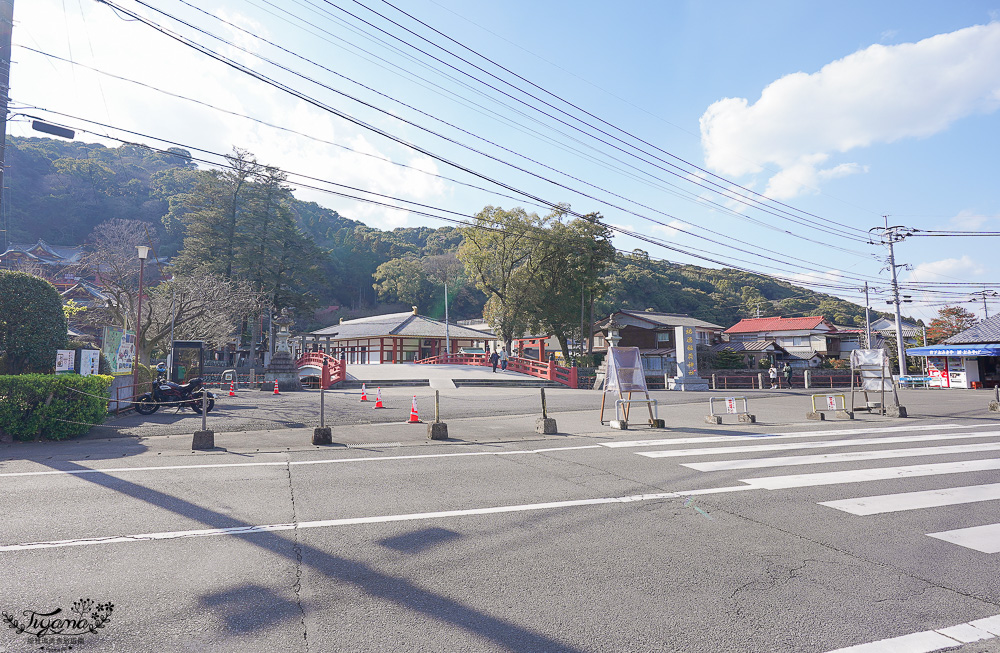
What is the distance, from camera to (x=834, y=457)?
8344mm

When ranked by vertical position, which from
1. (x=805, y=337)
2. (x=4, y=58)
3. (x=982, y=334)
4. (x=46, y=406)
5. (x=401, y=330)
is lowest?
(x=46, y=406)

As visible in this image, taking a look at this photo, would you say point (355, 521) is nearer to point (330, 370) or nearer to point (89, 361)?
point (89, 361)

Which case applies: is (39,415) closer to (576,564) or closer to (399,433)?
(399,433)

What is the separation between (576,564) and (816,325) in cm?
5833

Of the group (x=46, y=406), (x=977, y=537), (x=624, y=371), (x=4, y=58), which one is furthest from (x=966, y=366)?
(x=4, y=58)

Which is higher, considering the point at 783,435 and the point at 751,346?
the point at 751,346

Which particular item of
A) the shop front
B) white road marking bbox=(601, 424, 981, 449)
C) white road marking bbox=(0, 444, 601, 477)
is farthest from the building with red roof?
white road marking bbox=(0, 444, 601, 477)

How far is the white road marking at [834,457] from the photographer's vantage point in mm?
7695

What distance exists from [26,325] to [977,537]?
52.4ft

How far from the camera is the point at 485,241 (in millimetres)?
38625

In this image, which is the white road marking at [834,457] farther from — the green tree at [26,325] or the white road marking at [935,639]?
the green tree at [26,325]

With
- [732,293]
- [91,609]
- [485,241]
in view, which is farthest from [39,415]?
[732,293]

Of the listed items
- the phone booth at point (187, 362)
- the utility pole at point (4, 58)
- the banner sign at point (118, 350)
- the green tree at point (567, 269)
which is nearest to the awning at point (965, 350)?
the green tree at point (567, 269)

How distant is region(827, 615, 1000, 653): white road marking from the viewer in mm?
2791
